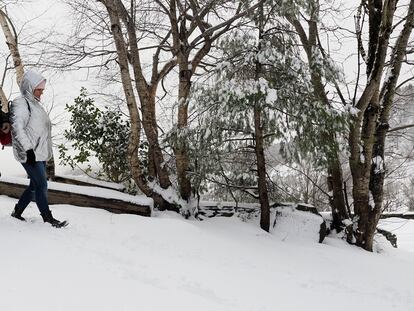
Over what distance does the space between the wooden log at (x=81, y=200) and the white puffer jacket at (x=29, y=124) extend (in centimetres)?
169

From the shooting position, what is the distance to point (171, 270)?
3.81 m

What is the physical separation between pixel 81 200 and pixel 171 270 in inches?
113

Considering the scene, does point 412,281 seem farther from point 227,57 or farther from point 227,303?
point 227,57

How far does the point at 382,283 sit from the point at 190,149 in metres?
3.34

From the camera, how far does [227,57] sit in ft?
20.8

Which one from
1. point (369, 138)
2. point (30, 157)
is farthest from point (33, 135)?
point (369, 138)

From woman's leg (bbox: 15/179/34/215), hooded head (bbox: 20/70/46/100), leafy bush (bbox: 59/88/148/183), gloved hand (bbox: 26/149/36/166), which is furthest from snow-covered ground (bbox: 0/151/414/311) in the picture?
leafy bush (bbox: 59/88/148/183)

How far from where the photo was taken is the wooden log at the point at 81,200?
6.11 meters

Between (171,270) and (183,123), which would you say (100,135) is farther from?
(171,270)

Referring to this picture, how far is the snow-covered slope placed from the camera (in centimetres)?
293

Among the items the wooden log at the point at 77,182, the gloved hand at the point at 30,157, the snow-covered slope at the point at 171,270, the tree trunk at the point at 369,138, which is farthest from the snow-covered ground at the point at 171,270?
the wooden log at the point at 77,182

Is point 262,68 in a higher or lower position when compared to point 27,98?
higher

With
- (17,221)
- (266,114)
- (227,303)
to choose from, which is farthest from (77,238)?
(266,114)

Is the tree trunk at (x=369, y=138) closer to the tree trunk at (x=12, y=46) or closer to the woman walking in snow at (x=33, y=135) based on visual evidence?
the woman walking in snow at (x=33, y=135)
